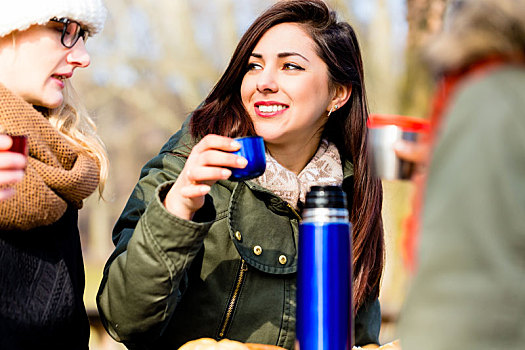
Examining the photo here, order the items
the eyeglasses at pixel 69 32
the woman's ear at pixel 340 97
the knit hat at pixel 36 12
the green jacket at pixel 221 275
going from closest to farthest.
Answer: the knit hat at pixel 36 12 → the eyeglasses at pixel 69 32 → the green jacket at pixel 221 275 → the woman's ear at pixel 340 97

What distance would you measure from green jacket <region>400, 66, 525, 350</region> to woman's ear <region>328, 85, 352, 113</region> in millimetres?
1846

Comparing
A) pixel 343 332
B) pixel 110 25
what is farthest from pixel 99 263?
pixel 343 332

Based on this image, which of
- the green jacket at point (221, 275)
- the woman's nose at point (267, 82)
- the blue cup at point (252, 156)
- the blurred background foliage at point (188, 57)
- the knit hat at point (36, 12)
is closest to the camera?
the blue cup at point (252, 156)

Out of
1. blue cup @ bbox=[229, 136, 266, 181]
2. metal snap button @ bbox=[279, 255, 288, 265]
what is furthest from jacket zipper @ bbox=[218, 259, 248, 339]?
blue cup @ bbox=[229, 136, 266, 181]

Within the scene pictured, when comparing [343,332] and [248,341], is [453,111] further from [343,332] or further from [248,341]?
[248,341]

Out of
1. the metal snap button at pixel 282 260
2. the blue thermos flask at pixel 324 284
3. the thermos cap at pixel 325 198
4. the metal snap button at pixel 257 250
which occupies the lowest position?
the metal snap button at pixel 282 260

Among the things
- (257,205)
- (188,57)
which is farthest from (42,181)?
(188,57)

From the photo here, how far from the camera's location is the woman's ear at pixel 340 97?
2.86 m

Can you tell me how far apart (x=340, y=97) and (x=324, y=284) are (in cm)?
140

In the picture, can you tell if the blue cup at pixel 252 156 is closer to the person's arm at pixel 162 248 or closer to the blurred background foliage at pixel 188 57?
the person's arm at pixel 162 248

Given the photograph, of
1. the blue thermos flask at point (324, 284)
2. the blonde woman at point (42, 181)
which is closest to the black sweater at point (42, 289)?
the blonde woman at point (42, 181)

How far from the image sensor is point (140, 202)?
7.79 ft

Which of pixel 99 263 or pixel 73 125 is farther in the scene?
pixel 99 263

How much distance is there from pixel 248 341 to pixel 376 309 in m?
0.68
